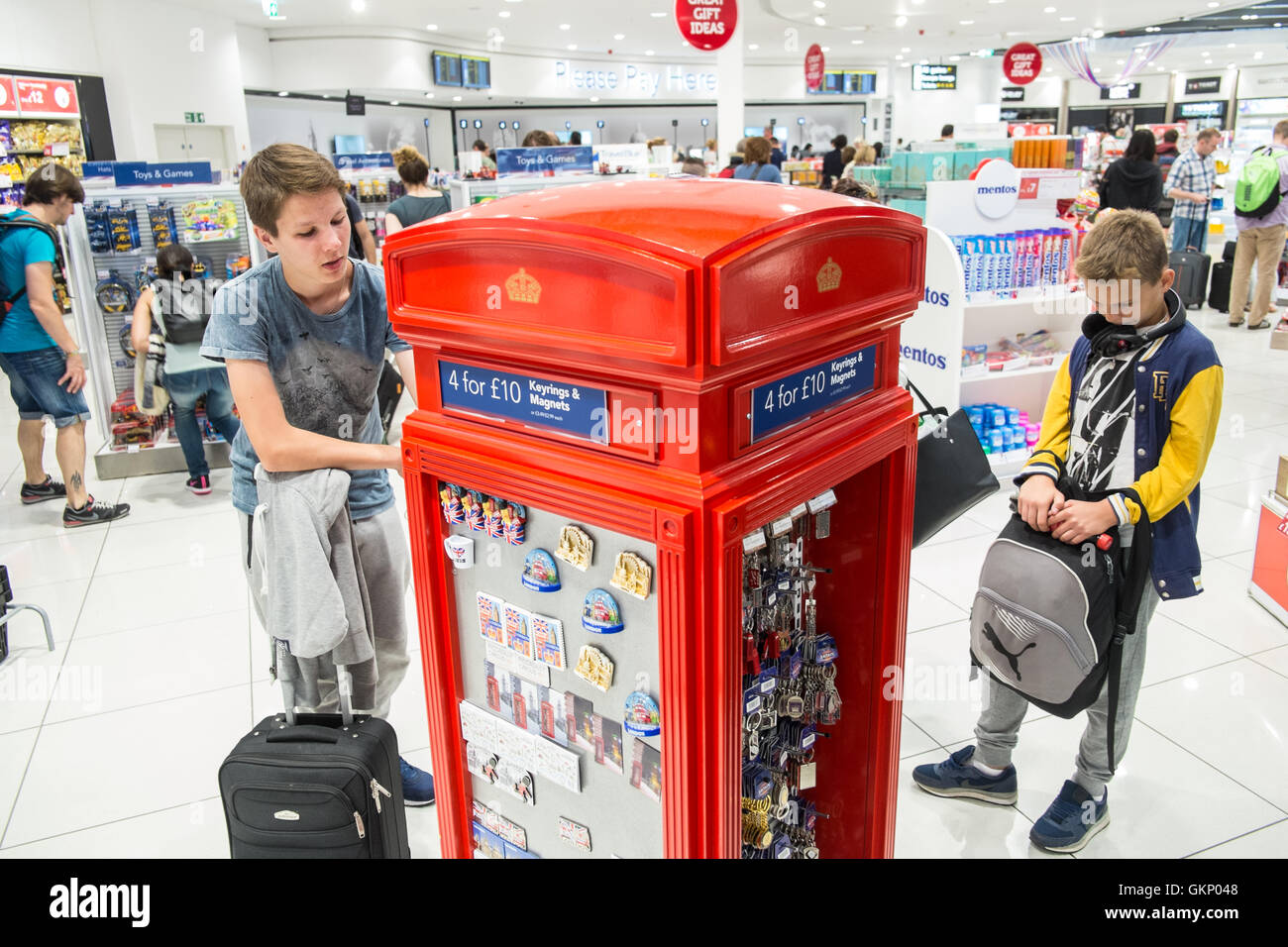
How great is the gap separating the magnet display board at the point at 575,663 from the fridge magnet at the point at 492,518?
4 cm

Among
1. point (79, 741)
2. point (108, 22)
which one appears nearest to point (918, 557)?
point (79, 741)

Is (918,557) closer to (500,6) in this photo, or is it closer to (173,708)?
(173,708)

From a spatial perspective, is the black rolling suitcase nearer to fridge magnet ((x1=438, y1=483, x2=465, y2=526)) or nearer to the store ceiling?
fridge magnet ((x1=438, y1=483, x2=465, y2=526))

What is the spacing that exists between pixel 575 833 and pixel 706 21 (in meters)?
8.67

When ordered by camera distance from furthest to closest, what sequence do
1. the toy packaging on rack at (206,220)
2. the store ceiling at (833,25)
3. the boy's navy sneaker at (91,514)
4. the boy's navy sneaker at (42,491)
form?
the store ceiling at (833,25), the toy packaging on rack at (206,220), the boy's navy sneaker at (42,491), the boy's navy sneaker at (91,514)

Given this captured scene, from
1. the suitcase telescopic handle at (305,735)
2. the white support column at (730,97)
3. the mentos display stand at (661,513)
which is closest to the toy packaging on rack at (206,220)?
the suitcase telescopic handle at (305,735)

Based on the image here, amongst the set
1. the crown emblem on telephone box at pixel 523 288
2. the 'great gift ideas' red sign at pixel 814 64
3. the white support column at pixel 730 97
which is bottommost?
the crown emblem on telephone box at pixel 523 288

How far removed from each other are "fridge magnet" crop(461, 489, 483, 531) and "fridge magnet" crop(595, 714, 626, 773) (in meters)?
0.38

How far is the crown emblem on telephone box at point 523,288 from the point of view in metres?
1.27

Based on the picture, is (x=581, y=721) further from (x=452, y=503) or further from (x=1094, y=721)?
(x=1094, y=721)

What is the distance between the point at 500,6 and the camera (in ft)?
47.7

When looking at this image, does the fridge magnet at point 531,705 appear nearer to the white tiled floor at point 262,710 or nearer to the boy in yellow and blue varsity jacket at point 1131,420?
the white tiled floor at point 262,710

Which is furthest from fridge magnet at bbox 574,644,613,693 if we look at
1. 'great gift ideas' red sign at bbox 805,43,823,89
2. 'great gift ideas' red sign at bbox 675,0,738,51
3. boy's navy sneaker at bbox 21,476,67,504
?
'great gift ideas' red sign at bbox 805,43,823,89

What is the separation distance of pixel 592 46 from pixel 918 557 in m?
19.0
